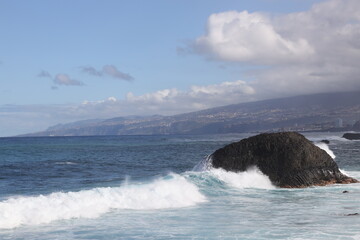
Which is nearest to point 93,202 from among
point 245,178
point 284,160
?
point 245,178

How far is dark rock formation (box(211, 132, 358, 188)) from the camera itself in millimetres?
25666

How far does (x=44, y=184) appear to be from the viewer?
28.9 m

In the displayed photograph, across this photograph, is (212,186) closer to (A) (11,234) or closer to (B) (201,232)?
(B) (201,232)

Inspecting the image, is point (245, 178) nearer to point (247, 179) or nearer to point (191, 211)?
point (247, 179)

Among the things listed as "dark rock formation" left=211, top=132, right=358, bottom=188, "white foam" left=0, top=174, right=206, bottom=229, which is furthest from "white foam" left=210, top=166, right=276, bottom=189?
"white foam" left=0, top=174, right=206, bottom=229

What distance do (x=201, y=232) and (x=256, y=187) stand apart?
1139 centimetres

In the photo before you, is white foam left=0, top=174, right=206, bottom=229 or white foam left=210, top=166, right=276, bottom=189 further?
white foam left=210, top=166, right=276, bottom=189

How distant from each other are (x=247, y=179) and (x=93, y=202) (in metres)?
10.0

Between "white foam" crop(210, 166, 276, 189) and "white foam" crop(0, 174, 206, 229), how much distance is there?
9.49 ft

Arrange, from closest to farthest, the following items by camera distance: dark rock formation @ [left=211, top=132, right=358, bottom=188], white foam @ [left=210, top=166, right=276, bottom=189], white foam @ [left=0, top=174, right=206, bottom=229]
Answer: white foam @ [left=0, top=174, right=206, bottom=229], white foam @ [left=210, top=166, right=276, bottom=189], dark rock formation @ [left=211, top=132, right=358, bottom=188]

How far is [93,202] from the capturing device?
19.1 meters

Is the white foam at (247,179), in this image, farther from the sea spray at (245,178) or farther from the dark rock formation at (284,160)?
the dark rock formation at (284,160)

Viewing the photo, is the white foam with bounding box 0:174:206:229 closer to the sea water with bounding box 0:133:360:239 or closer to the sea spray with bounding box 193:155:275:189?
the sea water with bounding box 0:133:360:239

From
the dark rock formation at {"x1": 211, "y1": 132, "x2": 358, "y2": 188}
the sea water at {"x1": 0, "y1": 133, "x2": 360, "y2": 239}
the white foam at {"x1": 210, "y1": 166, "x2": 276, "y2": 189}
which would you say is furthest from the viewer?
the dark rock formation at {"x1": 211, "y1": 132, "x2": 358, "y2": 188}
